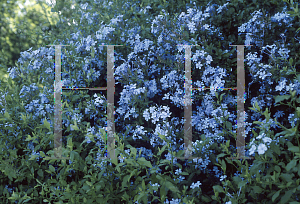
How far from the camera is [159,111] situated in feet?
7.14

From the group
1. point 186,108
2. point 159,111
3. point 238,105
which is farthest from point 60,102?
point 238,105

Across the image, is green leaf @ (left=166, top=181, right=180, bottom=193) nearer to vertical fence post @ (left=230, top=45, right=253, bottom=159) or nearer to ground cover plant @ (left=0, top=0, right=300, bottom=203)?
ground cover plant @ (left=0, top=0, right=300, bottom=203)

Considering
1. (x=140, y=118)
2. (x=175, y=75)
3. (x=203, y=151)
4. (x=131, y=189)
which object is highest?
(x=175, y=75)

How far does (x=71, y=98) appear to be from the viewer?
255 centimetres

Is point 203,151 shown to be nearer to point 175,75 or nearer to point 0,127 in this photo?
point 175,75

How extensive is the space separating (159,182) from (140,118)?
0.59 meters

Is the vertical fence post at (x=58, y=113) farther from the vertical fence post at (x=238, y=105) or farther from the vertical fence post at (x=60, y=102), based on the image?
the vertical fence post at (x=238, y=105)

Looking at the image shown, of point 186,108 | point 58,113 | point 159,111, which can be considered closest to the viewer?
point 159,111

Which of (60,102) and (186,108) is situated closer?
(186,108)

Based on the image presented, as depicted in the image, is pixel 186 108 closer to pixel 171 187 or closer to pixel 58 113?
pixel 171 187

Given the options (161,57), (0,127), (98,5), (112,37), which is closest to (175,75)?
(161,57)

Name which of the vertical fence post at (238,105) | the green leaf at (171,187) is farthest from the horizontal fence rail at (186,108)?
the green leaf at (171,187)

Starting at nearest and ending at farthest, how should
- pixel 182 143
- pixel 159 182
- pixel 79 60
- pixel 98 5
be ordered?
pixel 159 182 → pixel 182 143 → pixel 79 60 → pixel 98 5

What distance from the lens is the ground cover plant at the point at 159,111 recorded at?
1986mm
